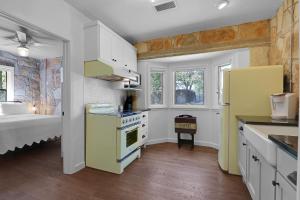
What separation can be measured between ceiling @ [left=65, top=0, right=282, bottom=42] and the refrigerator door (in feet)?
3.35

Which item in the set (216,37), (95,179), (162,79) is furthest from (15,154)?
(216,37)

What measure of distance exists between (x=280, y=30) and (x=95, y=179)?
140 inches

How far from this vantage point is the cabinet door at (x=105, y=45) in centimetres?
265

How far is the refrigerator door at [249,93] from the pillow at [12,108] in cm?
535

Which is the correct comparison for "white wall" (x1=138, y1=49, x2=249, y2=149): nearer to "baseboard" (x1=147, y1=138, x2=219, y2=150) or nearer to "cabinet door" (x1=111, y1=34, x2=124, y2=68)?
"baseboard" (x1=147, y1=138, x2=219, y2=150)

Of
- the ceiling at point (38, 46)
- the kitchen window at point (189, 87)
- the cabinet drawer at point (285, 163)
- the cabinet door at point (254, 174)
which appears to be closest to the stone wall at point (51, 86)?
the ceiling at point (38, 46)

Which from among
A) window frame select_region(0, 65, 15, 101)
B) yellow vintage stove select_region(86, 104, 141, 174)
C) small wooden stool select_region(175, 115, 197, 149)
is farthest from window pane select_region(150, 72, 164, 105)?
window frame select_region(0, 65, 15, 101)

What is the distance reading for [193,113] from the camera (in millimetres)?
4164

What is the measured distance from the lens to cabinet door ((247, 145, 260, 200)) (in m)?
1.53

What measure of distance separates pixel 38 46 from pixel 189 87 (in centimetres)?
407

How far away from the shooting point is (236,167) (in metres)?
2.43

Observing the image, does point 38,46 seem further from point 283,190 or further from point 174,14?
point 283,190

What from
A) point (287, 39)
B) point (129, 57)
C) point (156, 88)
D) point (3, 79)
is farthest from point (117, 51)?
point (3, 79)

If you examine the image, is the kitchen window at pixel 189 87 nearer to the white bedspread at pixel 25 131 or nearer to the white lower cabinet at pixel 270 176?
the white lower cabinet at pixel 270 176
